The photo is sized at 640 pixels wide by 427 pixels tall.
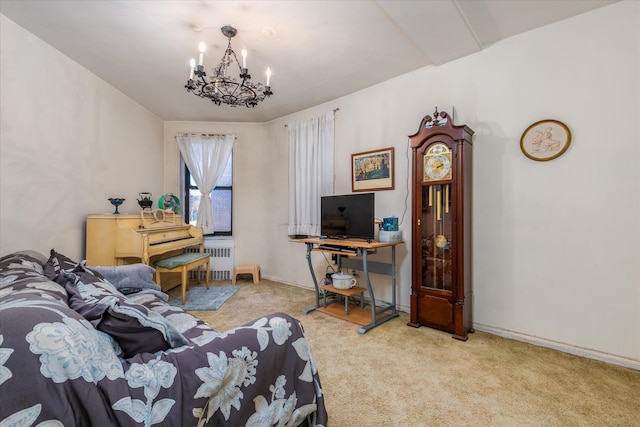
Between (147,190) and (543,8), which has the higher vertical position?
(543,8)

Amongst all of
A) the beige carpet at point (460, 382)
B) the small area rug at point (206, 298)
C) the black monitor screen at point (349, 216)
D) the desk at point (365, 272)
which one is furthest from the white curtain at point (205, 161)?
the beige carpet at point (460, 382)

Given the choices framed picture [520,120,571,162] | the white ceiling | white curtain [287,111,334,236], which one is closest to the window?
white curtain [287,111,334,236]

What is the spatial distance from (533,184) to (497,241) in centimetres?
56

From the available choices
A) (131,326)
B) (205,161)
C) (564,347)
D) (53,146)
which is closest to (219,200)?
(205,161)

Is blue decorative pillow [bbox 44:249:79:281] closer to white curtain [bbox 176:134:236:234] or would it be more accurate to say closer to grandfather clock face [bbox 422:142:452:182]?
white curtain [bbox 176:134:236:234]

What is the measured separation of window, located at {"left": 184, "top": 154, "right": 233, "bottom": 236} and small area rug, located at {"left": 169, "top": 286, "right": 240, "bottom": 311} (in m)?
1.08

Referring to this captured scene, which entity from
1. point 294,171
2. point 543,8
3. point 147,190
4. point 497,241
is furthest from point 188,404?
point 147,190

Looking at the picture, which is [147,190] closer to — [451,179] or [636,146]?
[451,179]

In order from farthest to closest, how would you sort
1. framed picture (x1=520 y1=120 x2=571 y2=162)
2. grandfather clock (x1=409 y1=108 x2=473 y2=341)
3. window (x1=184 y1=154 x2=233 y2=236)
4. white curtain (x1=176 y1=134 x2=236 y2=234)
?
window (x1=184 y1=154 x2=233 y2=236) < white curtain (x1=176 y1=134 x2=236 y2=234) < grandfather clock (x1=409 y1=108 x2=473 y2=341) < framed picture (x1=520 y1=120 x2=571 y2=162)

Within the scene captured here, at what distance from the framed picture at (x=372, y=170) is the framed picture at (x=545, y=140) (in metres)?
1.24

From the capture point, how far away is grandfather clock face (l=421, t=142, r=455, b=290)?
2.57 meters

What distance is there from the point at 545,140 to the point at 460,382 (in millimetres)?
1985

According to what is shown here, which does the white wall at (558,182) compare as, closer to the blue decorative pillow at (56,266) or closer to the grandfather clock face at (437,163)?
the grandfather clock face at (437,163)

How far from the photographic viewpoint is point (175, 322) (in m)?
1.68
